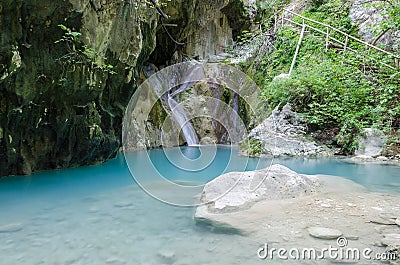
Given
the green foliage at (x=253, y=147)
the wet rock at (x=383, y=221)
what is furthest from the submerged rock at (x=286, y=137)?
the wet rock at (x=383, y=221)

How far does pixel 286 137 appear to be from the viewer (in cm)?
794

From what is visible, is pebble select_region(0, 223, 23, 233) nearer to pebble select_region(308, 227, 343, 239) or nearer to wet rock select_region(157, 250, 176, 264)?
wet rock select_region(157, 250, 176, 264)

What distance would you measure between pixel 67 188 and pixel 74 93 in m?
2.08

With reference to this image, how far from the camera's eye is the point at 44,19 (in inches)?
181

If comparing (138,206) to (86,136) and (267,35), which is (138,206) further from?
(267,35)

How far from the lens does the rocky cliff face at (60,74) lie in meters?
4.46

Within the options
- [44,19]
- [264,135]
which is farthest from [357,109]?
[44,19]

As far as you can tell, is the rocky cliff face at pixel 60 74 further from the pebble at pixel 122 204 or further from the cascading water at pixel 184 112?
the cascading water at pixel 184 112

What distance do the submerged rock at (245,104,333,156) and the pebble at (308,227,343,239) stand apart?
17.7 feet

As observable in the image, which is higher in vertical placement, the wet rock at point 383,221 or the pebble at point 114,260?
the wet rock at point 383,221

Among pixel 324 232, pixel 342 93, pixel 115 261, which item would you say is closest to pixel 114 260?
pixel 115 261

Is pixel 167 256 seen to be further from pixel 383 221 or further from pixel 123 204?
pixel 383 221

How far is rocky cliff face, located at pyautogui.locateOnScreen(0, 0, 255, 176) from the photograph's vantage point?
14.8 feet

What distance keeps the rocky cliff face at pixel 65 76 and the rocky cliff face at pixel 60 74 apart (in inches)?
0.5
